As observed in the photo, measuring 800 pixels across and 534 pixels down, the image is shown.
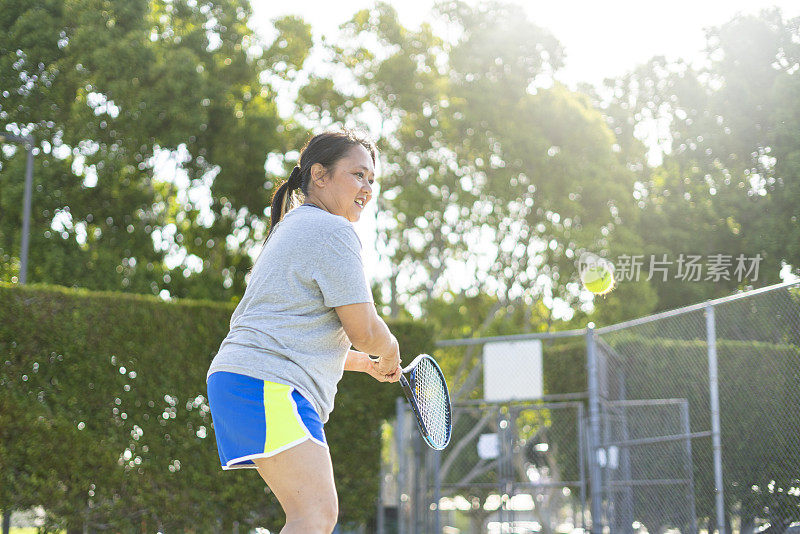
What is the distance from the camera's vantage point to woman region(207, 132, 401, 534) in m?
2.17

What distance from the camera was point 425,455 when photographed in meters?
10.2

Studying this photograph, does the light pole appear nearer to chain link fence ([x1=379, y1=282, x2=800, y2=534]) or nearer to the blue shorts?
chain link fence ([x1=379, y1=282, x2=800, y2=534])

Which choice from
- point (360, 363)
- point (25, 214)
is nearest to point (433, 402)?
point (360, 363)

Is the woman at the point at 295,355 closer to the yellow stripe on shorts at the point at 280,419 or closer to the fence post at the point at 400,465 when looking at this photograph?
the yellow stripe on shorts at the point at 280,419

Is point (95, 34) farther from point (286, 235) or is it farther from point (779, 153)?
point (286, 235)

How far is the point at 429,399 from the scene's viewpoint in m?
3.24

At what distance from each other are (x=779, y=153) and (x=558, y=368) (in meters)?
4.62

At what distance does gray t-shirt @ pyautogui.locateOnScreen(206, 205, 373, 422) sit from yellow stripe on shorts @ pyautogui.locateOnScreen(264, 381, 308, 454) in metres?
0.03

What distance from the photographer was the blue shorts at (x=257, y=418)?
85.7 inches

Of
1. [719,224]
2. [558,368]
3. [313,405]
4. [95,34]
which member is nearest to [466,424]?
[558,368]

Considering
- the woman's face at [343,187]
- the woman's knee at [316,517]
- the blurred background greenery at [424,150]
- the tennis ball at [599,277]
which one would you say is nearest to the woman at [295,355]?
the woman's knee at [316,517]

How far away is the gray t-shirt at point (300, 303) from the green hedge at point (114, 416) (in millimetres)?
6258

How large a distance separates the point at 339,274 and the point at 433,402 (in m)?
1.14

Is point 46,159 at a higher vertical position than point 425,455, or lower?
higher
